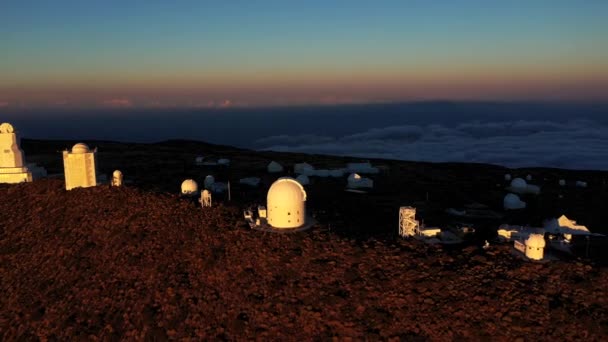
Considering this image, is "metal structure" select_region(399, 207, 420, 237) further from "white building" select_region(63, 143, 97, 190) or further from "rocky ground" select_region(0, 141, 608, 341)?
"white building" select_region(63, 143, 97, 190)

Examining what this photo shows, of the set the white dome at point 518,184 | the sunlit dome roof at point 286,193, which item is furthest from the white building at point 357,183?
the sunlit dome roof at point 286,193

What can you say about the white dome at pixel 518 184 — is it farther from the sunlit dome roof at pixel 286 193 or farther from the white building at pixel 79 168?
the white building at pixel 79 168

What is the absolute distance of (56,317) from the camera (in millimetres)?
23047

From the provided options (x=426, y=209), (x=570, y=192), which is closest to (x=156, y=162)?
(x=426, y=209)

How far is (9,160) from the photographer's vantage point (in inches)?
1702

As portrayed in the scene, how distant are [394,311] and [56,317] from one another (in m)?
18.3

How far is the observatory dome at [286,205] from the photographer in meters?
27.0

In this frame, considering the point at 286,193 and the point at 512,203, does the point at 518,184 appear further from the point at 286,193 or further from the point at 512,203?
the point at 286,193

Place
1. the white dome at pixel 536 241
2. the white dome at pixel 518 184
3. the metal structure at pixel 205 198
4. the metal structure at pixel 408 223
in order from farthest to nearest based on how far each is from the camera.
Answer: the white dome at pixel 518 184
the metal structure at pixel 205 198
the metal structure at pixel 408 223
the white dome at pixel 536 241

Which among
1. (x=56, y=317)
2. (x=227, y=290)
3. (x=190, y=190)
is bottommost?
(x=56, y=317)

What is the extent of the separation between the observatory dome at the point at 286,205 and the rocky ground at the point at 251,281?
1312mm

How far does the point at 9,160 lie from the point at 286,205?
111 ft

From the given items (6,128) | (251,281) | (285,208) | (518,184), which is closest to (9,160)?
(6,128)

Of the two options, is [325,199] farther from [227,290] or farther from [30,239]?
[30,239]
